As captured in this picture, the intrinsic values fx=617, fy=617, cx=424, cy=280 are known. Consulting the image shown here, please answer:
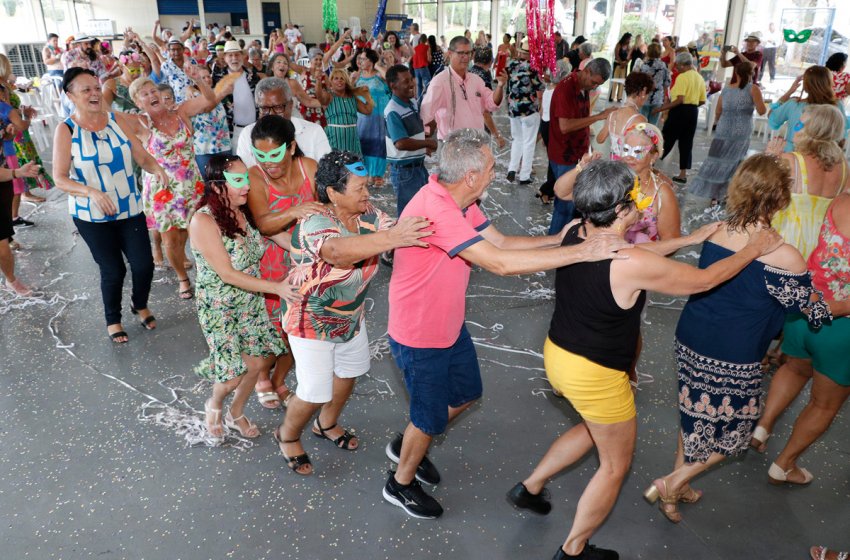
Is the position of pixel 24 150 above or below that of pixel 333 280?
below

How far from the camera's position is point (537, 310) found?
15.3 feet

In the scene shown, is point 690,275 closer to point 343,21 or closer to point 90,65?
point 90,65

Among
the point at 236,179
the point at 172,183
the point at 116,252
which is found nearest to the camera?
the point at 236,179

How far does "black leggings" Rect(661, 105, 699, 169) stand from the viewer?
7945mm

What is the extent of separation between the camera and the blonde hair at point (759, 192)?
219 cm

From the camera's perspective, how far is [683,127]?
26.4 feet

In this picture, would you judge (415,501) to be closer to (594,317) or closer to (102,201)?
(594,317)

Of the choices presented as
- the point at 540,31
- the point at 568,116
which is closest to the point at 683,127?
the point at 540,31

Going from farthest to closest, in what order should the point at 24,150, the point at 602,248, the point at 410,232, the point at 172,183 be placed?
1. the point at 24,150
2. the point at 172,183
3. the point at 410,232
4. the point at 602,248

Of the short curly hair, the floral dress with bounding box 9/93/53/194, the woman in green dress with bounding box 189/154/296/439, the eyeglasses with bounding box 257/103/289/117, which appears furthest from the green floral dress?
the floral dress with bounding box 9/93/53/194

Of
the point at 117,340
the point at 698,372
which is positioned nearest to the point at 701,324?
the point at 698,372

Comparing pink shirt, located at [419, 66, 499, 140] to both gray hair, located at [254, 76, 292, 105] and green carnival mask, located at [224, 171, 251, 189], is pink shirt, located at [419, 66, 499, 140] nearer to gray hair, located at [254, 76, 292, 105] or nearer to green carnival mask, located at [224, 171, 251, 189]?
gray hair, located at [254, 76, 292, 105]

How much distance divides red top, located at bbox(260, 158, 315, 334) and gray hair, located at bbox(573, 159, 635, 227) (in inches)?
60.0

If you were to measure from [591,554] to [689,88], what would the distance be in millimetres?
6925
